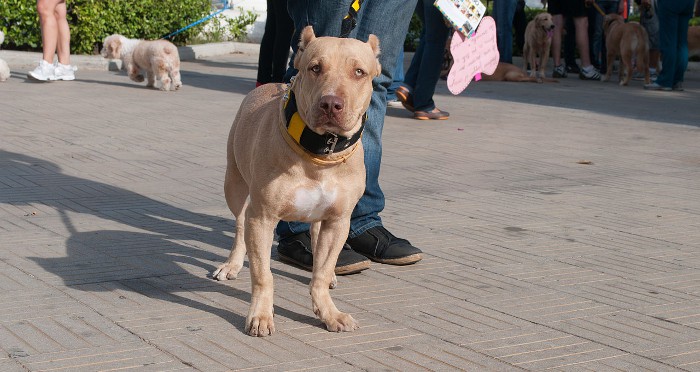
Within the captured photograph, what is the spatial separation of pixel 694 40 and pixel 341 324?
52.4 ft

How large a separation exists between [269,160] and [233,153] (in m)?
0.70

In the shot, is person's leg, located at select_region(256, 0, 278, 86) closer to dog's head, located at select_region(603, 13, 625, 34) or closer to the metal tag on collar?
the metal tag on collar

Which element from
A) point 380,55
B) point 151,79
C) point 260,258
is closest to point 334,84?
point 260,258

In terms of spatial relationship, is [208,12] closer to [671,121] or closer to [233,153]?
[671,121]

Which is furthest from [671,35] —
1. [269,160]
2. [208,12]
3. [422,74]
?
[269,160]

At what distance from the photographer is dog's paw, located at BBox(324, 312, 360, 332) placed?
387 centimetres

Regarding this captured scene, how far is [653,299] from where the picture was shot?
4.41m

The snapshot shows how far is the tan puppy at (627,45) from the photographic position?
50.3ft

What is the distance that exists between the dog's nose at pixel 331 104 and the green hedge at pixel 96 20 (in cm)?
1293

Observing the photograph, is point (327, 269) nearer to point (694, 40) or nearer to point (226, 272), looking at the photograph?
point (226, 272)

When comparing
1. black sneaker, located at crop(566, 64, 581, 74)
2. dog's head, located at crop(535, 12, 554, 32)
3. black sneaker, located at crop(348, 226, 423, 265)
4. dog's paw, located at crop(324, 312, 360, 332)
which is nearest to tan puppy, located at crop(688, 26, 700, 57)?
black sneaker, located at crop(566, 64, 581, 74)

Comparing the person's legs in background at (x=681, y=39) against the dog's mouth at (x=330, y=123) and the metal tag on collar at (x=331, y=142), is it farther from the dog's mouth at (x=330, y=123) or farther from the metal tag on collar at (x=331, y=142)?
the dog's mouth at (x=330, y=123)

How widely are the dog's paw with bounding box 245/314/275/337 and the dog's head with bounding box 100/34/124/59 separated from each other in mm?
11126

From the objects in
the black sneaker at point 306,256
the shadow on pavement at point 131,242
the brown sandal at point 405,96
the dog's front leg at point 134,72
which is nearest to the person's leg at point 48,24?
the dog's front leg at point 134,72
